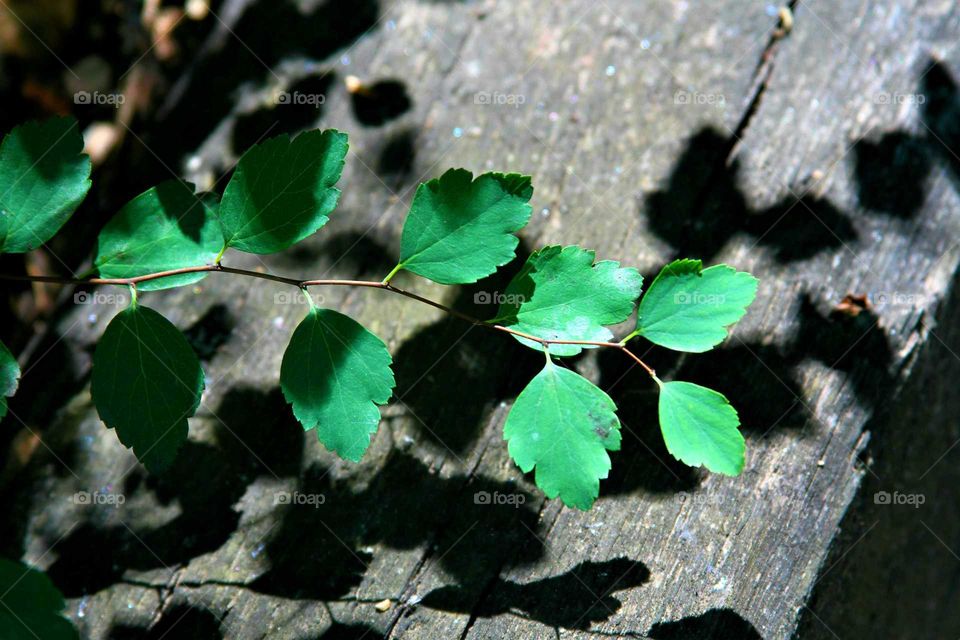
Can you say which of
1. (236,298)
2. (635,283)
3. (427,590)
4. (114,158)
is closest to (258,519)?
(427,590)

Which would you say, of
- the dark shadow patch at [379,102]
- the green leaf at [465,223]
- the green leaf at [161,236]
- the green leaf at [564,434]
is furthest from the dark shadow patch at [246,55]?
the green leaf at [564,434]

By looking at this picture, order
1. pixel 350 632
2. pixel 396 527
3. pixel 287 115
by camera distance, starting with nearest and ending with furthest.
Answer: pixel 350 632 → pixel 396 527 → pixel 287 115

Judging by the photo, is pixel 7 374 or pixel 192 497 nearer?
pixel 7 374

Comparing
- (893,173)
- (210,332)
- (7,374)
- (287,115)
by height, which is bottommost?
(210,332)

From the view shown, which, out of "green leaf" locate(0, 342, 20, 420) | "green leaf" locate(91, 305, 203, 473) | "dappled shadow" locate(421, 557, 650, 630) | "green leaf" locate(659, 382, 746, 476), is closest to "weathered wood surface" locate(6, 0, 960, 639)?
"dappled shadow" locate(421, 557, 650, 630)

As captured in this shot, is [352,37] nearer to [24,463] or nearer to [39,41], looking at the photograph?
[24,463]

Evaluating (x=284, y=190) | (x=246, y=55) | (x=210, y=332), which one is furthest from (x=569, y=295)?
(x=246, y=55)

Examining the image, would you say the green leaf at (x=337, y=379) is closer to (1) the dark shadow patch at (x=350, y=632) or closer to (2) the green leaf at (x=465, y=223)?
(2) the green leaf at (x=465, y=223)

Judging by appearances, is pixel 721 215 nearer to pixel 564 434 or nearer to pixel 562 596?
pixel 564 434
